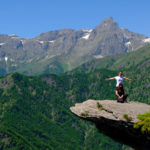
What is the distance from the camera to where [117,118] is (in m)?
35.4

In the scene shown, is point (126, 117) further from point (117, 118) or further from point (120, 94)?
point (120, 94)

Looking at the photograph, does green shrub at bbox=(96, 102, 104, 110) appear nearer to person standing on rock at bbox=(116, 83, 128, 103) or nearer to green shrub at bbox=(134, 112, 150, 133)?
person standing on rock at bbox=(116, 83, 128, 103)

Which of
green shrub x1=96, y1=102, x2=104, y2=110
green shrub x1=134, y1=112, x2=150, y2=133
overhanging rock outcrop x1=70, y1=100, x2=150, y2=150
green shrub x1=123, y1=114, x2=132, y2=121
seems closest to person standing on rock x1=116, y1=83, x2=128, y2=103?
overhanging rock outcrop x1=70, y1=100, x2=150, y2=150

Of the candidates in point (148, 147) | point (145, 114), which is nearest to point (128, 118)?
point (145, 114)

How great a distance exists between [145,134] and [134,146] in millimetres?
4792

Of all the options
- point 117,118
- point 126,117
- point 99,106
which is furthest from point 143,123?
point 99,106

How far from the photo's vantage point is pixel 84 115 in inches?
1496

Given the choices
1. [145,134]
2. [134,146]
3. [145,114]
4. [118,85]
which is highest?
[118,85]

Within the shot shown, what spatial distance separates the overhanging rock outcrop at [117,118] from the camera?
115ft

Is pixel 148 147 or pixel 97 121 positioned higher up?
pixel 97 121

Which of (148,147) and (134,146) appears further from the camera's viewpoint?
(134,146)

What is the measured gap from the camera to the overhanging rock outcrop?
3494cm

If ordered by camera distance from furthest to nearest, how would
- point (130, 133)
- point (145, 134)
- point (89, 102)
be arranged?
point (89, 102)
point (130, 133)
point (145, 134)

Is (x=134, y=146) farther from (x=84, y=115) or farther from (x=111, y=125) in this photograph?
(x=84, y=115)
